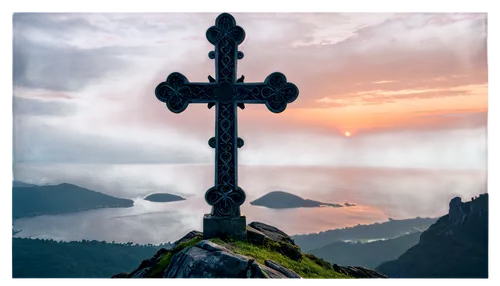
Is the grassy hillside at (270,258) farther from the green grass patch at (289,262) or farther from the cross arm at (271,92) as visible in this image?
the cross arm at (271,92)

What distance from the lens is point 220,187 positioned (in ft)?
32.4

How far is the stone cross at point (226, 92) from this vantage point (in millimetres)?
10062

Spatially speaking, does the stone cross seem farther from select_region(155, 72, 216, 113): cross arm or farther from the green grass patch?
the green grass patch

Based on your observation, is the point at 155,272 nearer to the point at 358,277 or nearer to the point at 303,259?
the point at 303,259

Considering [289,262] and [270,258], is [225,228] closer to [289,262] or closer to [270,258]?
[270,258]

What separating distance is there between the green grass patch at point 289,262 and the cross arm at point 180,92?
2534 millimetres

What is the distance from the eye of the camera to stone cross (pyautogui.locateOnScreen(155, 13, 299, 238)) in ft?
33.0

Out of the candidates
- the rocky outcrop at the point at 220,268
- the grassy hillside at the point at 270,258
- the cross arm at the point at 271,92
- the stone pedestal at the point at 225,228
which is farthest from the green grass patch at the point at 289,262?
the cross arm at the point at 271,92

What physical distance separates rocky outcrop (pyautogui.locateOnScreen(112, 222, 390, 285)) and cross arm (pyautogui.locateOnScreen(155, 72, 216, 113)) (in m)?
2.43

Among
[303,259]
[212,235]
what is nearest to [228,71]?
[212,235]

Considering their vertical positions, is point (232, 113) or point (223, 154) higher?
point (232, 113)

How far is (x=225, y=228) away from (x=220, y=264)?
1.65 metres

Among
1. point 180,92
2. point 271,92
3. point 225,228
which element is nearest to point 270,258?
point 225,228

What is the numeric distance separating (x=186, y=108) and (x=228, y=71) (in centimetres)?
101
